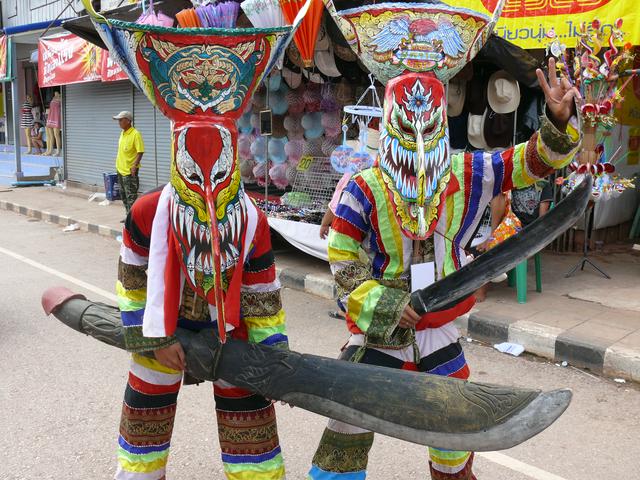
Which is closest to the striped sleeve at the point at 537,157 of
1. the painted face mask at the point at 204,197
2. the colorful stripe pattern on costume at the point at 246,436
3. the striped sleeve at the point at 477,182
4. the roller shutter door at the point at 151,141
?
the striped sleeve at the point at 477,182

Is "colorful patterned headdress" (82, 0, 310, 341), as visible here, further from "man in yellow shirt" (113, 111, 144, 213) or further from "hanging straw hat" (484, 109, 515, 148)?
"man in yellow shirt" (113, 111, 144, 213)

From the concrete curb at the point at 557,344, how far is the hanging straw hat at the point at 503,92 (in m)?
2.23

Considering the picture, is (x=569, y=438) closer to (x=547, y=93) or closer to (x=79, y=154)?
(x=547, y=93)

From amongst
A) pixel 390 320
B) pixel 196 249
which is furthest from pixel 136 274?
pixel 390 320

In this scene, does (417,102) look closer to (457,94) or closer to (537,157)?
(537,157)

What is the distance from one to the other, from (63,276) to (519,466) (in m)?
5.53

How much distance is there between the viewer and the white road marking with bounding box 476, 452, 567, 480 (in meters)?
3.20

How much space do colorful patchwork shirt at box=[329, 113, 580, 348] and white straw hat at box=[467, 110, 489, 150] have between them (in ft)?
15.0

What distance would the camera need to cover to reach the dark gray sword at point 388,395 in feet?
5.79

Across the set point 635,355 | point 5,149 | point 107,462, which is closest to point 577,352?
point 635,355

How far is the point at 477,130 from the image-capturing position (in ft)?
22.5

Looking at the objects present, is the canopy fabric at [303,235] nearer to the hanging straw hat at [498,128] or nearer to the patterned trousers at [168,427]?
the hanging straw hat at [498,128]

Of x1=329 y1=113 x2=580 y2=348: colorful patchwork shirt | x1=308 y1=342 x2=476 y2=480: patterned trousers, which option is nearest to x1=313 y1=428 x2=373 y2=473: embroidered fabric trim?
x1=308 y1=342 x2=476 y2=480: patterned trousers

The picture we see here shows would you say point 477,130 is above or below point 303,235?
above
